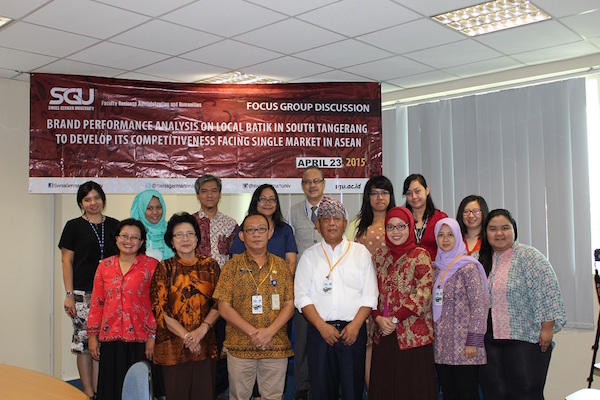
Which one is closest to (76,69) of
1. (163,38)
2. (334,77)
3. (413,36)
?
(163,38)

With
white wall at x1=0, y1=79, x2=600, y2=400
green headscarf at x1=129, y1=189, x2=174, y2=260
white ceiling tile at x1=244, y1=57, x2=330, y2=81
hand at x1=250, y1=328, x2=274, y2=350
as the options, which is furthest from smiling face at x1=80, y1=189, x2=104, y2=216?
white ceiling tile at x1=244, y1=57, x2=330, y2=81

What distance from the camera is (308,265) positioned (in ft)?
11.8

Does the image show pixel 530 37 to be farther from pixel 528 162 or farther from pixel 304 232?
pixel 304 232

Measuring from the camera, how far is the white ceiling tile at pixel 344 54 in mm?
4555

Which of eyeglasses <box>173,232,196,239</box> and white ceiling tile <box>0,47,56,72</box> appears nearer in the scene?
eyeglasses <box>173,232,196,239</box>

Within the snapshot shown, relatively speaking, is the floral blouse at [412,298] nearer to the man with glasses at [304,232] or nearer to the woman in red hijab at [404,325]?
the woman in red hijab at [404,325]

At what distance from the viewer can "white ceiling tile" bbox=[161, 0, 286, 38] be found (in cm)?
367

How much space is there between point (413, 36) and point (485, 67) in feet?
4.21

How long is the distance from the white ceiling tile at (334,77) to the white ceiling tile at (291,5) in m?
1.60

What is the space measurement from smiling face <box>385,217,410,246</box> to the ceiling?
55.8 inches

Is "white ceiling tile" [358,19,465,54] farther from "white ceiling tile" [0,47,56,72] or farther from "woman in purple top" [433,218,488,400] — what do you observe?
"white ceiling tile" [0,47,56,72]

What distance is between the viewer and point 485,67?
5305 mm

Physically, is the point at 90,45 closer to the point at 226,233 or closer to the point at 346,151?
the point at 226,233

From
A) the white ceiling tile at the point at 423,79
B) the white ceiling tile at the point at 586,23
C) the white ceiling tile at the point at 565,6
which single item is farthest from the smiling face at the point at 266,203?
the white ceiling tile at the point at 586,23
